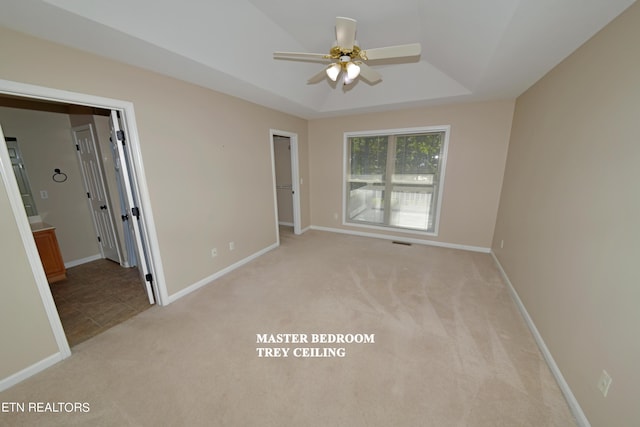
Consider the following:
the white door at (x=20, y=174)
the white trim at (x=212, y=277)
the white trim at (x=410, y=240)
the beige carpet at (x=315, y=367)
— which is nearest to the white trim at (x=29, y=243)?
the beige carpet at (x=315, y=367)

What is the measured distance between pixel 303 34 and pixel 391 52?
3.70 ft

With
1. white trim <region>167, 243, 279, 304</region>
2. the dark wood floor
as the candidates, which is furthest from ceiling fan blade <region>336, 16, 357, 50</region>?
the dark wood floor

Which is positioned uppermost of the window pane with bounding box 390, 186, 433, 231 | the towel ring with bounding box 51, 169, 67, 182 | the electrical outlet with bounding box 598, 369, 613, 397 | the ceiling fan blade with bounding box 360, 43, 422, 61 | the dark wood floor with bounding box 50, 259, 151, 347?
the ceiling fan blade with bounding box 360, 43, 422, 61

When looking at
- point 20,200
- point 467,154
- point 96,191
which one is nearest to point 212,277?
point 20,200

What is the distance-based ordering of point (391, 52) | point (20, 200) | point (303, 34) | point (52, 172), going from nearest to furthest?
1. point (20, 200)
2. point (391, 52)
3. point (303, 34)
4. point (52, 172)

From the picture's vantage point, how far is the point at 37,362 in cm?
170

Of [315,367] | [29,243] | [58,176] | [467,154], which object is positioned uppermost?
[467,154]

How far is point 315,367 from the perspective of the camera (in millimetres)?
1741

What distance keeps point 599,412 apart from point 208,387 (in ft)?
7.74

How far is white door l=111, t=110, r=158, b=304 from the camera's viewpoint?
214cm

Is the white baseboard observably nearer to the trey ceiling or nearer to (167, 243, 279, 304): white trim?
(167, 243, 279, 304): white trim

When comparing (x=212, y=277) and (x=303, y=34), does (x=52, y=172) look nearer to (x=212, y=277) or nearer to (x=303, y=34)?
(x=212, y=277)

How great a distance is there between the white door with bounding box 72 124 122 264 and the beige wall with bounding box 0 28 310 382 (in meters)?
1.66

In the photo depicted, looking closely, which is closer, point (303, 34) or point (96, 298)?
point (303, 34)
